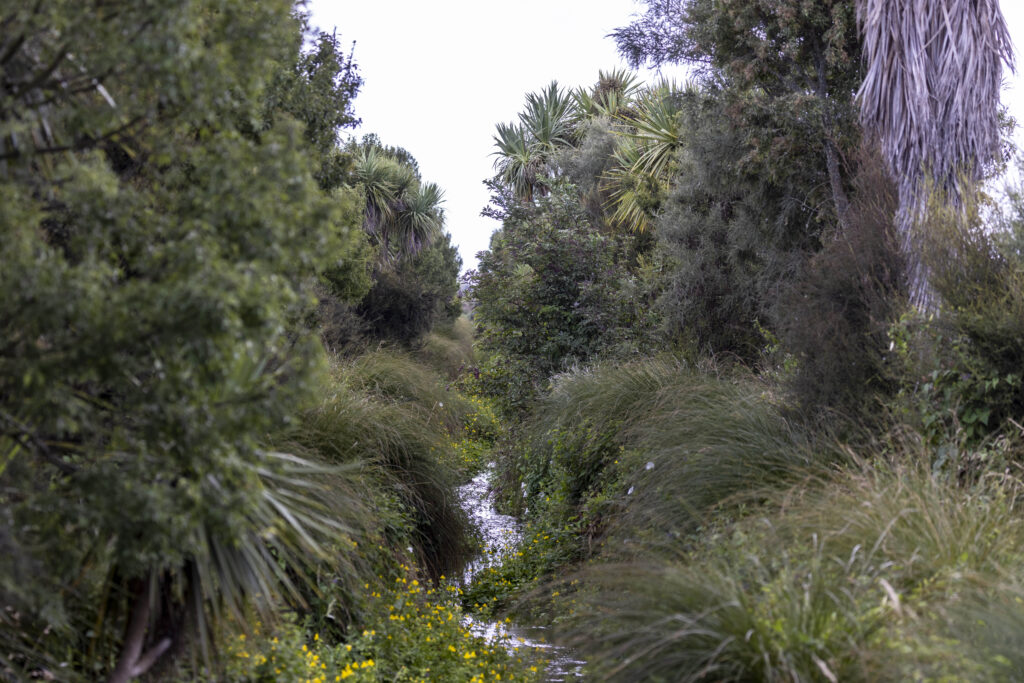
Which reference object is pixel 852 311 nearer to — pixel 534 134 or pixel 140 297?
pixel 140 297

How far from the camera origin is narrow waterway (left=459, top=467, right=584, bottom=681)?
6.42 m

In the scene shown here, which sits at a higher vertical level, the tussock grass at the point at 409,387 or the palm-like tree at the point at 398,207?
the palm-like tree at the point at 398,207

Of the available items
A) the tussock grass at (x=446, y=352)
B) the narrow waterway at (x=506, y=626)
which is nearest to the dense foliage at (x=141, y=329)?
the narrow waterway at (x=506, y=626)

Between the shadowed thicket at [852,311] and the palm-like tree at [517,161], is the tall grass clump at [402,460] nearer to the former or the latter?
the shadowed thicket at [852,311]

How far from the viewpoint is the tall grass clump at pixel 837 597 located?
3363mm

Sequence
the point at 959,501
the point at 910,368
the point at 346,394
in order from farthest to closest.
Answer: the point at 346,394 → the point at 910,368 → the point at 959,501

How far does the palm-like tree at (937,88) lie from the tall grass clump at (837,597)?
3942mm

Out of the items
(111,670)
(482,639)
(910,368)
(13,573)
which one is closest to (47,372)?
(13,573)

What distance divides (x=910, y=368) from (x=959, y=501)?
1763 millimetres

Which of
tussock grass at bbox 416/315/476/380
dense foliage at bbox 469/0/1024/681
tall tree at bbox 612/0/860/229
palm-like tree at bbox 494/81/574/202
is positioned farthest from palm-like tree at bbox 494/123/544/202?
tall tree at bbox 612/0/860/229

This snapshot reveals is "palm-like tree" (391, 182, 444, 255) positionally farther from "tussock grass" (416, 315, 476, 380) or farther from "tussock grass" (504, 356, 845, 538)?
"tussock grass" (504, 356, 845, 538)

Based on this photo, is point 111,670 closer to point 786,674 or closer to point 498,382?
point 786,674

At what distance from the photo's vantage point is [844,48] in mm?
9648

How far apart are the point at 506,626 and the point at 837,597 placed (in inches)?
167
